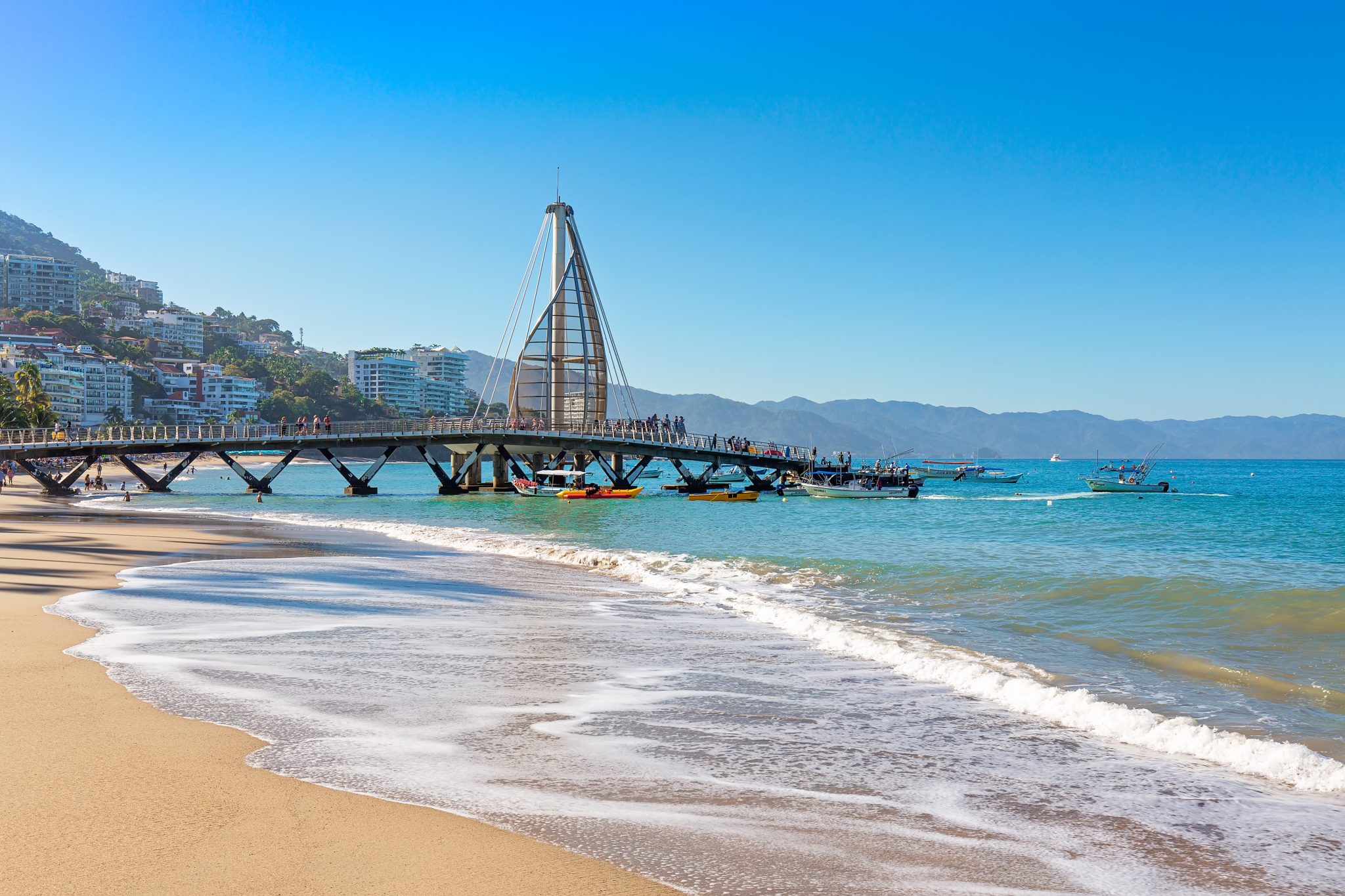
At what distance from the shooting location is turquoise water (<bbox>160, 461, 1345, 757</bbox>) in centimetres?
972

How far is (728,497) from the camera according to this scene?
5378 cm

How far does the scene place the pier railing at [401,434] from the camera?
53.6 meters

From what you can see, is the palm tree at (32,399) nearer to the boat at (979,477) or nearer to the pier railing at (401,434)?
the pier railing at (401,434)

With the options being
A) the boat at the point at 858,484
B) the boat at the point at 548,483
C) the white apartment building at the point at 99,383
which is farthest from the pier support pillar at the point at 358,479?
the white apartment building at the point at 99,383

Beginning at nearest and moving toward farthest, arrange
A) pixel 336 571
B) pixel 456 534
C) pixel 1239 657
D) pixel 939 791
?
pixel 939 791 → pixel 1239 657 → pixel 336 571 → pixel 456 534

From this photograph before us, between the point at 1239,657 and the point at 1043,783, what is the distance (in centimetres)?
670

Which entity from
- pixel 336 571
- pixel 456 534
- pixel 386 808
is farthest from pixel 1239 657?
pixel 456 534

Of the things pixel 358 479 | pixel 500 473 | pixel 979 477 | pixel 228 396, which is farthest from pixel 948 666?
pixel 228 396

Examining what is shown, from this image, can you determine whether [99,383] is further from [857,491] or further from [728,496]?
[857,491]

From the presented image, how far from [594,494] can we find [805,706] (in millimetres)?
45601

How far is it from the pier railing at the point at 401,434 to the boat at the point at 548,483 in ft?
8.88

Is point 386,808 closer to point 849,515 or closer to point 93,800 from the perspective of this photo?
point 93,800

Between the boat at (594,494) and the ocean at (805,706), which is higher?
the ocean at (805,706)

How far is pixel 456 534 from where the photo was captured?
28.6 m
